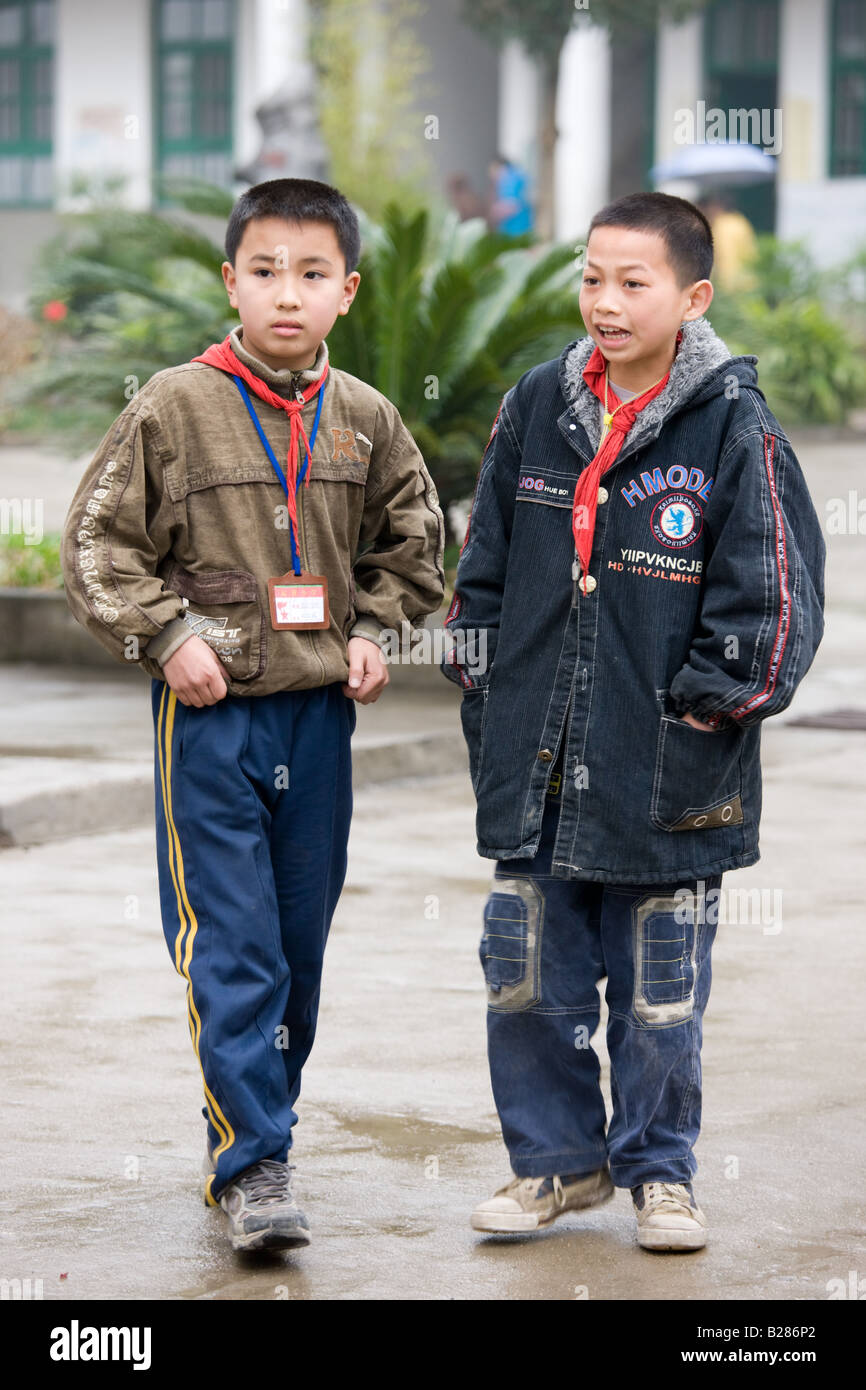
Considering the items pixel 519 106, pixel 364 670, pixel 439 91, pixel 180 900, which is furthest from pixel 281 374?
pixel 439 91

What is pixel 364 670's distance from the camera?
3.67 meters

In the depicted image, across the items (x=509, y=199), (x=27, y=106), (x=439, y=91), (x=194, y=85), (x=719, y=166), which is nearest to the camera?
(x=509, y=199)

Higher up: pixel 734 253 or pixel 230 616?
pixel 734 253

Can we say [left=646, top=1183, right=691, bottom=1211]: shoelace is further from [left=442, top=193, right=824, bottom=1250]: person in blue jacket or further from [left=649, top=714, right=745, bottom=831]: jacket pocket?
[left=649, top=714, right=745, bottom=831]: jacket pocket

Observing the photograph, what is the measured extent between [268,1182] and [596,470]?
1.31m

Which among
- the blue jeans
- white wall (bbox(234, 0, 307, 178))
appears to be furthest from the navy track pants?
white wall (bbox(234, 0, 307, 178))

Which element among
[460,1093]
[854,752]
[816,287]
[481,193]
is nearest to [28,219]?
[481,193]

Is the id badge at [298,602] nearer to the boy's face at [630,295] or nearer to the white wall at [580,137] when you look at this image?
the boy's face at [630,295]

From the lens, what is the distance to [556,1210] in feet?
12.1

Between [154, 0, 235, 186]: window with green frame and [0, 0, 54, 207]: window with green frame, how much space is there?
4.81 feet

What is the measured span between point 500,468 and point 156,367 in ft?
22.3

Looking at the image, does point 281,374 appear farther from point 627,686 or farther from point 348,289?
→ point 627,686

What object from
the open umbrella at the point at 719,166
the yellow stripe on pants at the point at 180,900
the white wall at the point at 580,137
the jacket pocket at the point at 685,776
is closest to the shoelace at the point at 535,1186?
the yellow stripe on pants at the point at 180,900
